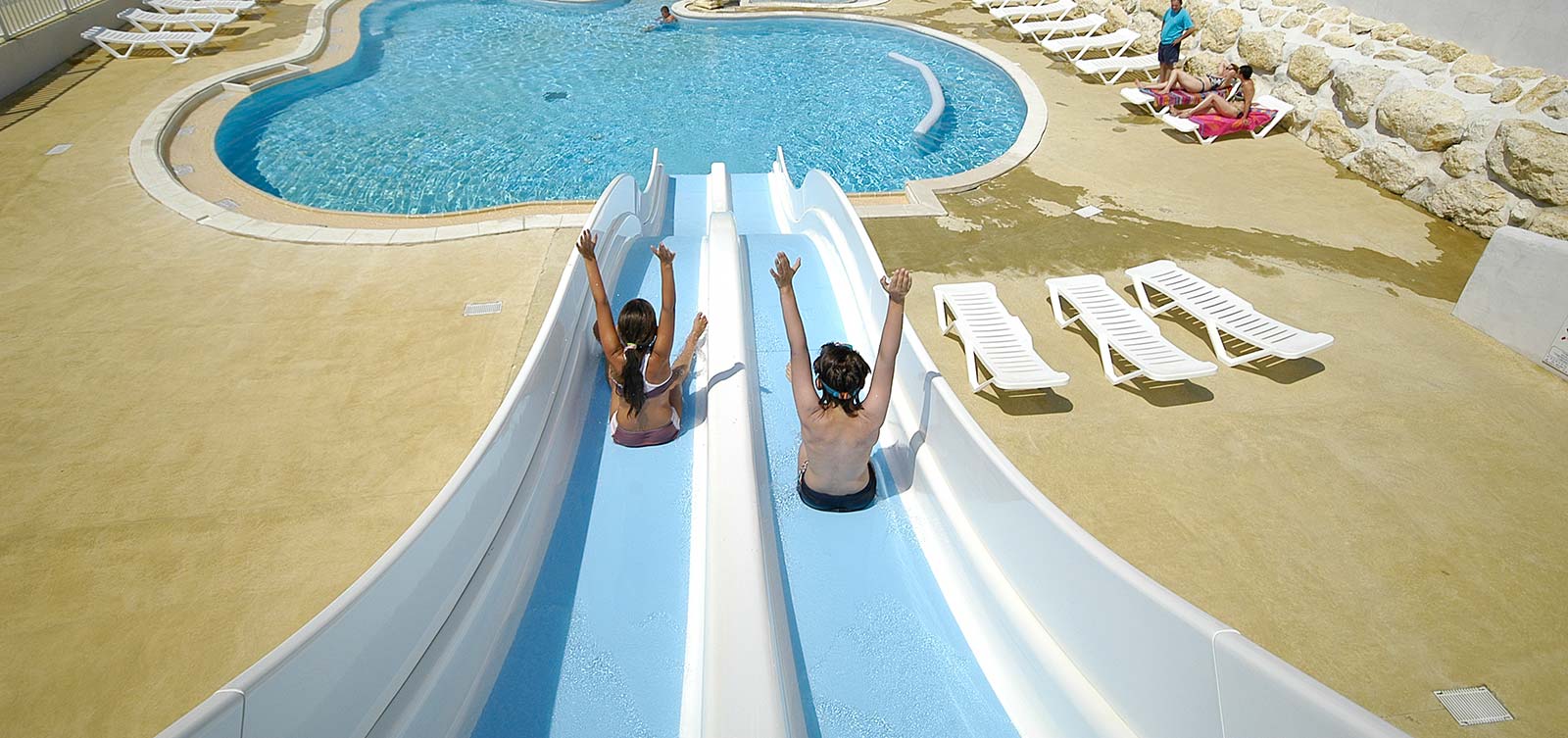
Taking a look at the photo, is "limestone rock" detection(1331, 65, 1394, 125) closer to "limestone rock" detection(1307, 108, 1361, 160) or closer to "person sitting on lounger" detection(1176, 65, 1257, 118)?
"limestone rock" detection(1307, 108, 1361, 160)

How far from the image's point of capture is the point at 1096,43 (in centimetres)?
1243

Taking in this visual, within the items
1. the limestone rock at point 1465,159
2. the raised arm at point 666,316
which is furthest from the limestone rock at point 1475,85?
the raised arm at point 666,316

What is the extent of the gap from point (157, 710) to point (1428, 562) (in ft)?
19.9

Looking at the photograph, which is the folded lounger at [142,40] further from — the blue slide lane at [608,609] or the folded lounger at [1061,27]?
the folded lounger at [1061,27]

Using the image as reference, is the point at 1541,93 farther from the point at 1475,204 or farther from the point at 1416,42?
the point at 1416,42

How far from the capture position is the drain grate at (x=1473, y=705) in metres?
3.19

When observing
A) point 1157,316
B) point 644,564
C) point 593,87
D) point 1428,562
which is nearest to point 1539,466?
point 1428,562

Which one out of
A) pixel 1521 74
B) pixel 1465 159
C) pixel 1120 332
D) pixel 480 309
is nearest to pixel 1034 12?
pixel 1521 74

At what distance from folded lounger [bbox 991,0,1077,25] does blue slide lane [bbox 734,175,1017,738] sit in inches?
508

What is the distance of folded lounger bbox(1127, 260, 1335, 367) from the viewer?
5.21 metres

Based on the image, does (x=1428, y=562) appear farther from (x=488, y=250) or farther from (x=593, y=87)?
(x=593, y=87)

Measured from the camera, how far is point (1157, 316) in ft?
20.2

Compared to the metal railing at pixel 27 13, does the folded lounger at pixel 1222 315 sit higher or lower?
lower

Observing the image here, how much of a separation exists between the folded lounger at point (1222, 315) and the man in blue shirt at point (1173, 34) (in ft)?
21.8
